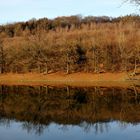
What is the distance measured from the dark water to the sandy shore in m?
16.5

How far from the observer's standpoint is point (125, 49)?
70188 mm

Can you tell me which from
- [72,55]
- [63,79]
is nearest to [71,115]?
[63,79]

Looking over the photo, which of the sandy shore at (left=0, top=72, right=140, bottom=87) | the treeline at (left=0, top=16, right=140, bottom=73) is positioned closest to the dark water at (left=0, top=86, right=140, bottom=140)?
the sandy shore at (left=0, top=72, right=140, bottom=87)

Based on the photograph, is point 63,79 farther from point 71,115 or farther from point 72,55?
point 71,115

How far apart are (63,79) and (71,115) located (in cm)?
3742

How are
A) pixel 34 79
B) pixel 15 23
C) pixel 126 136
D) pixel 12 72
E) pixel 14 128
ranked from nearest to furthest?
pixel 126 136
pixel 14 128
pixel 34 79
pixel 12 72
pixel 15 23

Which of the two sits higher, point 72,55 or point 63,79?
point 72,55

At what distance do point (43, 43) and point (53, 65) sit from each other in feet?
19.4

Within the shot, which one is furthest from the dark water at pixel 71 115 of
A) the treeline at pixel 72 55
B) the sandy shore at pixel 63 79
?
the treeline at pixel 72 55

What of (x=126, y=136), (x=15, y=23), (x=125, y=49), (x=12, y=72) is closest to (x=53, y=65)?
(x=12, y=72)

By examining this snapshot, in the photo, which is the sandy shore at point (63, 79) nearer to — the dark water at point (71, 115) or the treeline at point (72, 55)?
the treeline at point (72, 55)

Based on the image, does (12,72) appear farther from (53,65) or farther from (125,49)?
(125,49)

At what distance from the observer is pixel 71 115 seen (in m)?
30.4

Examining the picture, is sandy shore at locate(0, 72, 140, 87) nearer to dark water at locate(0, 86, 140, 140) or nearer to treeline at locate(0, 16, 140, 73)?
treeline at locate(0, 16, 140, 73)
